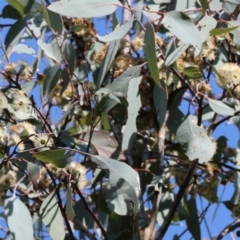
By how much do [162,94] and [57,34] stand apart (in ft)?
0.83

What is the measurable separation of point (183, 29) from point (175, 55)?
0.22 feet

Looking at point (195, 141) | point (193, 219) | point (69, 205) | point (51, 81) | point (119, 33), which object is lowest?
point (193, 219)

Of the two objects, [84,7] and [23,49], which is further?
[23,49]

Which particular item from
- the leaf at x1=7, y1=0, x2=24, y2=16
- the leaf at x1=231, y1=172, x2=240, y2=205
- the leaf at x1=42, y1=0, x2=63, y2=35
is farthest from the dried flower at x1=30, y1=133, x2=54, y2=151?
the leaf at x1=231, y1=172, x2=240, y2=205

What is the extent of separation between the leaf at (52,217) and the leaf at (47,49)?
0.91 ft

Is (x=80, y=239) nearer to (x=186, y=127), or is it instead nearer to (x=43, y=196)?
(x=43, y=196)

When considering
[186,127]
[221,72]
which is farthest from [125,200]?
[221,72]

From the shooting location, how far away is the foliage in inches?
54.7

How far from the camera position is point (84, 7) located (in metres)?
1.41

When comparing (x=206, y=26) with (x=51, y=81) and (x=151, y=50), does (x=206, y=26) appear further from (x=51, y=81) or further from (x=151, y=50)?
(x=51, y=81)

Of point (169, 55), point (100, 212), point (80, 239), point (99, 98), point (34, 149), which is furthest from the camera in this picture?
point (100, 212)

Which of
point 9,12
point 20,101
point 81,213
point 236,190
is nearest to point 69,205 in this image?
point 20,101

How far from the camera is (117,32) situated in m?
1.42

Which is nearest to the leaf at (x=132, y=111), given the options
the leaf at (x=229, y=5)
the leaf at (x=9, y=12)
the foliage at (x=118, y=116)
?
the foliage at (x=118, y=116)
